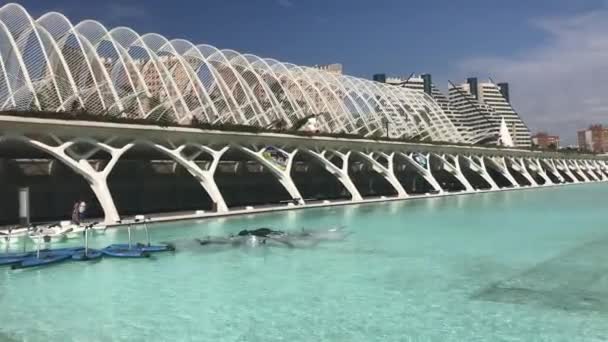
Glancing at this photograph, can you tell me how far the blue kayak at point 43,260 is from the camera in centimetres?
1544

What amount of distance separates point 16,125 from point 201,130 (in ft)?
36.6

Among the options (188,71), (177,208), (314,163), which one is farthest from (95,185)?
(314,163)

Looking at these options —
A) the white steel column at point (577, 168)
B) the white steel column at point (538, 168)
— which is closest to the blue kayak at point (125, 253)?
the white steel column at point (538, 168)

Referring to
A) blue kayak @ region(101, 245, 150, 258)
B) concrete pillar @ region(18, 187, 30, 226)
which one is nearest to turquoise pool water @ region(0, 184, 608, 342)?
blue kayak @ region(101, 245, 150, 258)

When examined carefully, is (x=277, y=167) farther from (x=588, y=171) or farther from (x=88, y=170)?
(x=588, y=171)

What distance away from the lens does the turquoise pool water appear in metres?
8.69

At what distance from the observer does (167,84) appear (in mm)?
40156

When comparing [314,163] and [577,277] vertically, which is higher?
[314,163]

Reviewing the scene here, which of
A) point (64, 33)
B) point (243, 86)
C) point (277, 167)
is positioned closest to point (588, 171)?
point (243, 86)

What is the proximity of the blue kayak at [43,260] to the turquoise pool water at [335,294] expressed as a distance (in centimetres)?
44

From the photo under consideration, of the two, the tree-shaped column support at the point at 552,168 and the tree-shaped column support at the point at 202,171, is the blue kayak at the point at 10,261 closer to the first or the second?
the tree-shaped column support at the point at 202,171

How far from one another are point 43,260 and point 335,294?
9514mm

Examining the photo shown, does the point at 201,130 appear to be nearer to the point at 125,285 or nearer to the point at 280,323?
the point at 125,285

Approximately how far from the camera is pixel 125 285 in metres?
12.7
